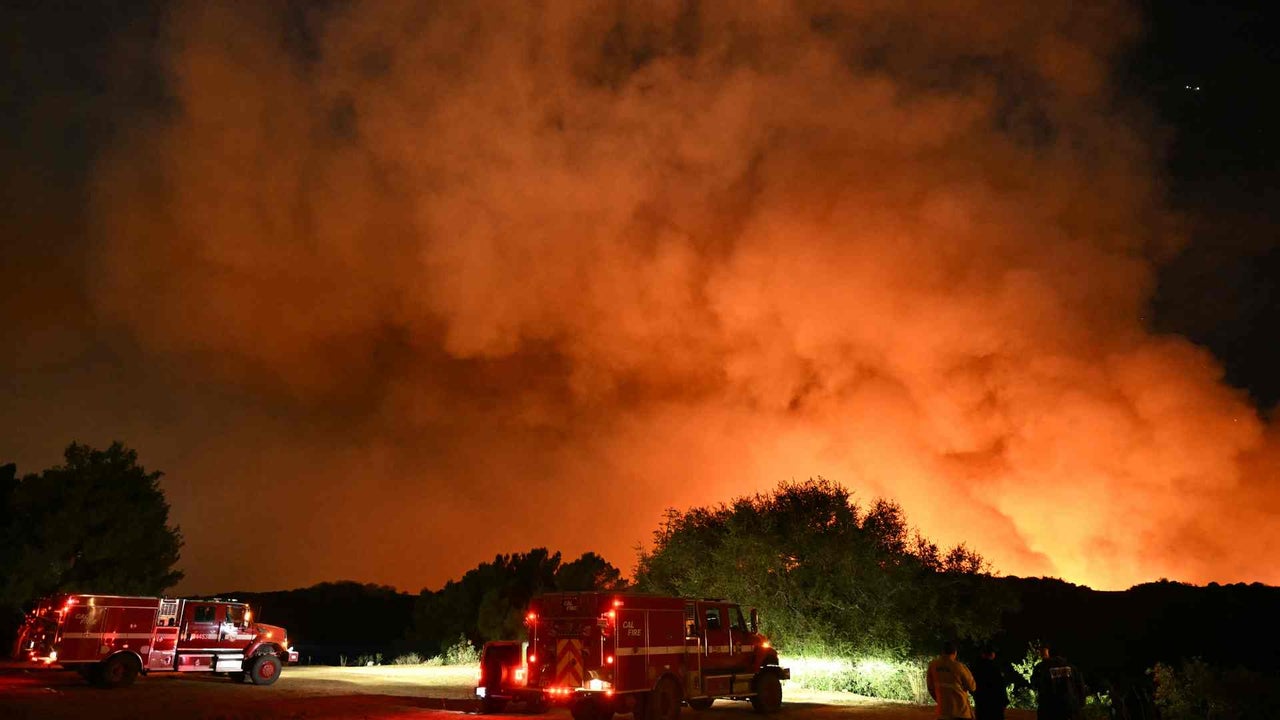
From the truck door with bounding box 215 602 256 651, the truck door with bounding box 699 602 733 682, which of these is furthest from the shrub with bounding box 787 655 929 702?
the truck door with bounding box 215 602 256 651

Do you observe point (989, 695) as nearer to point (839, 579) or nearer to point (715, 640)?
point (715, 640)

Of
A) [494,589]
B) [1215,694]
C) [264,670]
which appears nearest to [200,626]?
[264,670]

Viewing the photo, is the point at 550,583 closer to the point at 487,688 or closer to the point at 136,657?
the point at 136,657

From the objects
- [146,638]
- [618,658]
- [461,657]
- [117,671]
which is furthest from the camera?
[461,657]

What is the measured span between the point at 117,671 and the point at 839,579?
25.2 meters

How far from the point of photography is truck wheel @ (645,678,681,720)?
18844 mm

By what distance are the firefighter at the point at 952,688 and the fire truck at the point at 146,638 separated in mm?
23935

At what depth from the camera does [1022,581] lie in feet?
264

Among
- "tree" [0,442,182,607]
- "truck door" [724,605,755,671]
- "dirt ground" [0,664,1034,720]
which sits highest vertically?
"tree" [0,442,182,607]

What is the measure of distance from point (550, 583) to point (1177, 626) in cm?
5146

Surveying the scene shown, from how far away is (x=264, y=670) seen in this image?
28.4 metres

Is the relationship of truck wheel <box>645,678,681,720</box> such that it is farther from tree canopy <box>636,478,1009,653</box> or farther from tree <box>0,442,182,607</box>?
tree <box>0,442,182,607</box>

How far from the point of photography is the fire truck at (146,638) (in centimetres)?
2531

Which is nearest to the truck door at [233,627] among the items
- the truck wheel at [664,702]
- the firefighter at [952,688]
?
the truck wheel at [664,702]
